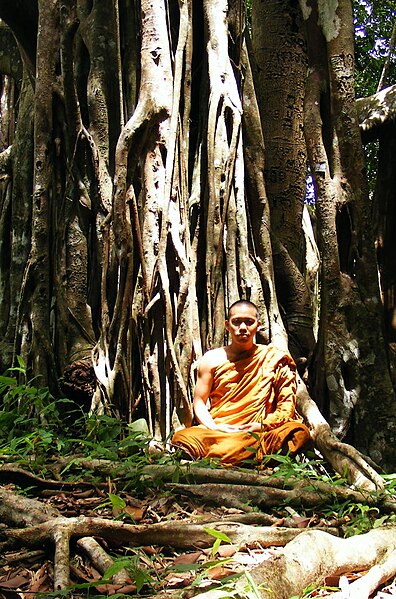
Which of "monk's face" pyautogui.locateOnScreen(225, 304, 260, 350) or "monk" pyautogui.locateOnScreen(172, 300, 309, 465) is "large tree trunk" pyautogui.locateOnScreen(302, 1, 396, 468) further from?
"monk's face" pyautogui.locateOnScreen(225, 304, 260, 350)

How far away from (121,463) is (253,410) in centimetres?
110

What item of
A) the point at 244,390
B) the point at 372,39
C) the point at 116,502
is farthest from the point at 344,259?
the point at 372,39

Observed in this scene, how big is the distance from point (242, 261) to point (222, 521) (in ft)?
7.31

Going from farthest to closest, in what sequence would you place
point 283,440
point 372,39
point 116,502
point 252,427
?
point 372,39 → point 252,427 → point 283,440 → point 116,502

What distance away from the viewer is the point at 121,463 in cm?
320

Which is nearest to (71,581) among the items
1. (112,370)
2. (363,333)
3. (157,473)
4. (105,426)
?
(157,473)

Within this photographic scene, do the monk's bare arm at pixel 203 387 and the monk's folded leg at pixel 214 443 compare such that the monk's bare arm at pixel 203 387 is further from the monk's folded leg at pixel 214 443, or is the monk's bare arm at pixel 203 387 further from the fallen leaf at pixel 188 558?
the fallen leaf at pixel 188 558

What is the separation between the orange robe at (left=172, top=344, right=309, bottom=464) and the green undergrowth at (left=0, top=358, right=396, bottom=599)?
100mm

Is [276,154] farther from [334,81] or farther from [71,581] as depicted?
[71,581]

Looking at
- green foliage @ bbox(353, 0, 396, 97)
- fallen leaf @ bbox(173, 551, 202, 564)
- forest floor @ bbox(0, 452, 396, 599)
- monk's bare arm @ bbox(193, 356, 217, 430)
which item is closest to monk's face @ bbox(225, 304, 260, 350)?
monk's bare arm @ bbox(193, 356, 217, 430)

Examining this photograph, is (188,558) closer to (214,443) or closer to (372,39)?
(214,443)

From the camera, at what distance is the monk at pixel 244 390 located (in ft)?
12.8

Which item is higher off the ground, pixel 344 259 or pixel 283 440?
pixel 344 259

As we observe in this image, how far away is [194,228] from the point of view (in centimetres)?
459
